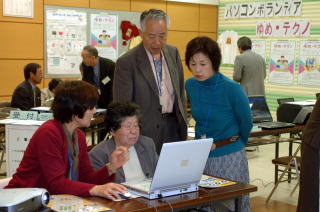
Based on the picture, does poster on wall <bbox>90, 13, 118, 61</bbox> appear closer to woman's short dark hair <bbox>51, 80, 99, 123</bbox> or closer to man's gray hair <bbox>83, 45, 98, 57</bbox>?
man's gray hair <bbox>83, 45, 98, 57</bbox>

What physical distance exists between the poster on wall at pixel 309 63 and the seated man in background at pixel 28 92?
459cm

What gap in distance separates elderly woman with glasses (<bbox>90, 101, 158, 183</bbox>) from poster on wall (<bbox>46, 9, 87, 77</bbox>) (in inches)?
211

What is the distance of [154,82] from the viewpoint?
128 inches

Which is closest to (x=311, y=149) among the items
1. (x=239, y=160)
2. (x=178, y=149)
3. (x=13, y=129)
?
(x=239, y=160)

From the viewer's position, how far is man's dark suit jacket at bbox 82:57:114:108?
6461 millimetres

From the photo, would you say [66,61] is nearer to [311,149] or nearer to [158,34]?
[158,34]

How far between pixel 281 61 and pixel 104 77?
3.82 metres

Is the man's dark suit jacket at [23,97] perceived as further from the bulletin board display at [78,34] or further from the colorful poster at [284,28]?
the colorful poster at [284,28]

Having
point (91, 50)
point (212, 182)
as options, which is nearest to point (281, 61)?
point (91, 50)

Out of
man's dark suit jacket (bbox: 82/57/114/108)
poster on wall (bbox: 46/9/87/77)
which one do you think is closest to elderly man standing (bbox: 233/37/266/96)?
man's dark suit jacket (bbox: 82/57/114/108)

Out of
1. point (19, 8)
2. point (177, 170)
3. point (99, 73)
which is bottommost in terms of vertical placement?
point (177, 170)

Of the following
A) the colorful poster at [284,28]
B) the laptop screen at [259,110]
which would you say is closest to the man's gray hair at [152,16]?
the laptop screen at [259,110]

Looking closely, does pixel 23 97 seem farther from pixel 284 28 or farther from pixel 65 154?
pixel 284 28

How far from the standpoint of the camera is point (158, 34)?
10.4ft
